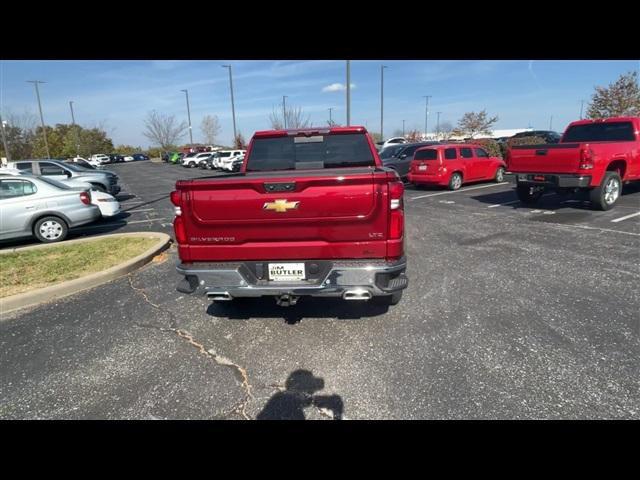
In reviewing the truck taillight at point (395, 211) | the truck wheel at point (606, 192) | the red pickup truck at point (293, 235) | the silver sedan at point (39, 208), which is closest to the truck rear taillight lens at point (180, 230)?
the red pickup truck at point (293, 235)

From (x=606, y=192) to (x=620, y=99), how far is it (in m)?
21.1

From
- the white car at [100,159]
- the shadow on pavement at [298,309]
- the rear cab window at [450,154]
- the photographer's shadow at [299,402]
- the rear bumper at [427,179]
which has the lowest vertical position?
the photographer's shadow at [299,402]

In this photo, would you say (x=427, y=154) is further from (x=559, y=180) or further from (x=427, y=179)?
(x=559, y=180)

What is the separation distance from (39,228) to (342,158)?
24.2 feet

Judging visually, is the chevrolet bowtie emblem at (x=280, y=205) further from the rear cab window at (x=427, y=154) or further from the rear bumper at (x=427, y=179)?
the rear cab window at (x=427, y=154)

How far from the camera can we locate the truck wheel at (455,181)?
44.7ft

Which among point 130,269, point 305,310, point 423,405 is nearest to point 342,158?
point 305,310

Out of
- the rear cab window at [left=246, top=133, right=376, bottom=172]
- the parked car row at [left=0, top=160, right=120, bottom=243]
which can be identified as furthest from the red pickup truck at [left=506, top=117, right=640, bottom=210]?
the parked car row at [left=0, top=160, right=120, bottom=243]

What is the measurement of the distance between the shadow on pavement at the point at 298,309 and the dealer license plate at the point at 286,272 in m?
0.91
